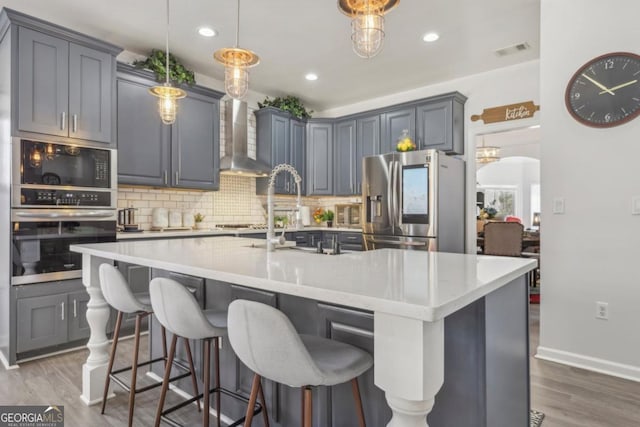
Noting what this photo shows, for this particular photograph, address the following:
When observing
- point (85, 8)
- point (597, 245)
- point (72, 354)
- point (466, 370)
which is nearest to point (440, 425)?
point (466, 370)

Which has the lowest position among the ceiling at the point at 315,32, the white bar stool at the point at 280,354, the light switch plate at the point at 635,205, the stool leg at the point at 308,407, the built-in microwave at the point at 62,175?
the stool leg at the point at 308,407

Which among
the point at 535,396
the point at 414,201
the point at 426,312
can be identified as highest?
the point at 414,201

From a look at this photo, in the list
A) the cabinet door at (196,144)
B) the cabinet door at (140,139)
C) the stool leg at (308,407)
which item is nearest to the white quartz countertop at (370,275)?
the stool leg at (308,407)

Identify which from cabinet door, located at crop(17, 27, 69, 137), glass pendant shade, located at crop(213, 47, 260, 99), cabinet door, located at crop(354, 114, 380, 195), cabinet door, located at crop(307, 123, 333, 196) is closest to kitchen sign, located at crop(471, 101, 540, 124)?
cabinet door, located at crop(354, 114, 380, 195)

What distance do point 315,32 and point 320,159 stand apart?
2.20 meters

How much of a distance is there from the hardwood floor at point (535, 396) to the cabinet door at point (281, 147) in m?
2.96

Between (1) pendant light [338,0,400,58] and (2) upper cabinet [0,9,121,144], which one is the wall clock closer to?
(1) pendant light [338,0,400,58]

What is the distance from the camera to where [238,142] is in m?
4.63

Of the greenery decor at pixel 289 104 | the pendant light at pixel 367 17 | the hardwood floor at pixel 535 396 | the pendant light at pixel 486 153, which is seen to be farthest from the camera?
the pendant light at pixel 486 153

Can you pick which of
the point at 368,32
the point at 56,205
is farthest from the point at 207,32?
the point at 368,32

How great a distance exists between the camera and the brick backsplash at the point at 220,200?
4.02 m

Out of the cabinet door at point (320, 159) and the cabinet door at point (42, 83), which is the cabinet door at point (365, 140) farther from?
the cabinet door at point (42, 83)

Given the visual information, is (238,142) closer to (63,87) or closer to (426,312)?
(63,87)

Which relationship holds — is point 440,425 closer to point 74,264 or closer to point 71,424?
point 71,424
